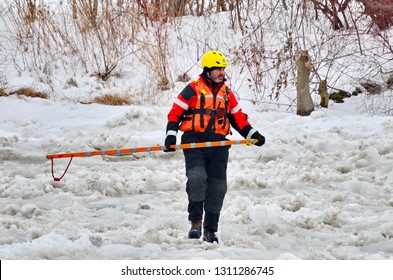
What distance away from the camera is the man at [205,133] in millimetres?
5402

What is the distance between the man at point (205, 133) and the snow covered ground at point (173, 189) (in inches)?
8.5

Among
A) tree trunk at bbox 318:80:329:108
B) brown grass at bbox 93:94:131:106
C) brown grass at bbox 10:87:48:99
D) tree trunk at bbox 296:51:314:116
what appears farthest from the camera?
brown grass at bbox 10:87:48:99

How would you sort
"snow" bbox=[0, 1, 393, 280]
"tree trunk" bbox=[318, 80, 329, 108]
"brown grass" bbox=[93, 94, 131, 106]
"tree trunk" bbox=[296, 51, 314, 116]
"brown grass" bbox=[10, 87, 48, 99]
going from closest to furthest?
1. "snow" bbox=[0, 1, 393, 280]
2. "tree trunk" bbox=[296, 51, 314, 116]
3. "tree trunk" bbox=[318, 80, 329, 108]
4. "brown grass" bbox=[93, 94, 131, 106]
5. "brown grass" bbox=[10, 87, 48, 99]

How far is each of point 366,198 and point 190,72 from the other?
5.75 m

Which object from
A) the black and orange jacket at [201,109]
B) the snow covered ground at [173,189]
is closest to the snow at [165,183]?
the snow covered ground at [173,189]

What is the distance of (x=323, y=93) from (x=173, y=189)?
4.18 metres

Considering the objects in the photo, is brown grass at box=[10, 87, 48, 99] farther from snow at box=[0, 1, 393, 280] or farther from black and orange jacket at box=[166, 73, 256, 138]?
black and orange jacket at box=[166, 73, 256, 138]

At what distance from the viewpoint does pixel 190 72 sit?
1220 cm

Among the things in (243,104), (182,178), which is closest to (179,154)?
(182,178)

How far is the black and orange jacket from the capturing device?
17.8 ft

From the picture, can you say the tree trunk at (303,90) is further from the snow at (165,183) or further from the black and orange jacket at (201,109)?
→ the black and orange jacket at (201,109)

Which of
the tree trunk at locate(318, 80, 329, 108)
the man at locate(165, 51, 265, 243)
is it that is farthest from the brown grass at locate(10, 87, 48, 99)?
the man at locate(165, 51, 265, 243)

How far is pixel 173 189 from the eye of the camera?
7445 millimetres

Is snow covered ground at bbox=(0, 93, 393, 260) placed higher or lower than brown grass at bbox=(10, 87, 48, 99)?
lower
